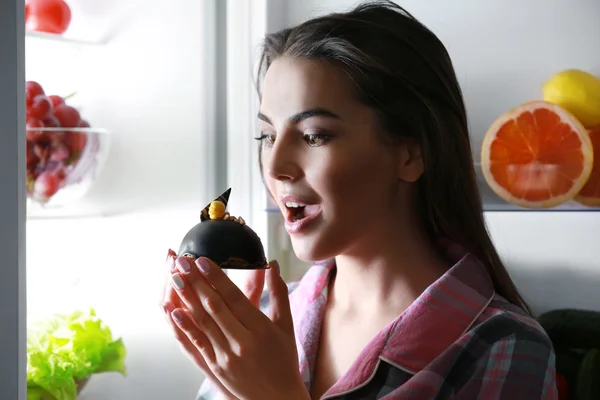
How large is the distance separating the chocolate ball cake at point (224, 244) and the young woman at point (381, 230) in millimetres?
28

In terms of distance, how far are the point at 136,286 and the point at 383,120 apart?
68cm

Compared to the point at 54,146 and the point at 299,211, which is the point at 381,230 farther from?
the point at 54,146

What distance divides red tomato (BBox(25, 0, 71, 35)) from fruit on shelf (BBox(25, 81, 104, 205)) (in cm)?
10

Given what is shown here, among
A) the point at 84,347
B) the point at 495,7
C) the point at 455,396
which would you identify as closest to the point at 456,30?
the point at 495,7

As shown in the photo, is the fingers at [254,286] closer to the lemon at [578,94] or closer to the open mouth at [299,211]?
the open mouth at [299,211]

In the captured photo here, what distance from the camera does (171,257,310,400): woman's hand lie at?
81cm

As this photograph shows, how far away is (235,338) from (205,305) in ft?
0.17

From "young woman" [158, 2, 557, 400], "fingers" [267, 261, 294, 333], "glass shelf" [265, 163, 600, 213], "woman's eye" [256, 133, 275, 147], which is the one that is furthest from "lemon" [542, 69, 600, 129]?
"fingers" [267, 261, 294, 333]

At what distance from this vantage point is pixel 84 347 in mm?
1179

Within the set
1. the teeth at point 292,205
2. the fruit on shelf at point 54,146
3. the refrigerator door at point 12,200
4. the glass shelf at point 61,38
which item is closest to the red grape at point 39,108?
the fruit on shelf at point 54,146

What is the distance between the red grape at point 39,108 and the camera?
3.65 ft

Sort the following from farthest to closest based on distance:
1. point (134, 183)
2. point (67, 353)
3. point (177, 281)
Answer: point (134, 183) → point (67, 353) → point (177, 281)

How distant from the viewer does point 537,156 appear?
4.07ft

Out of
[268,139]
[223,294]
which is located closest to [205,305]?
[223,294]
